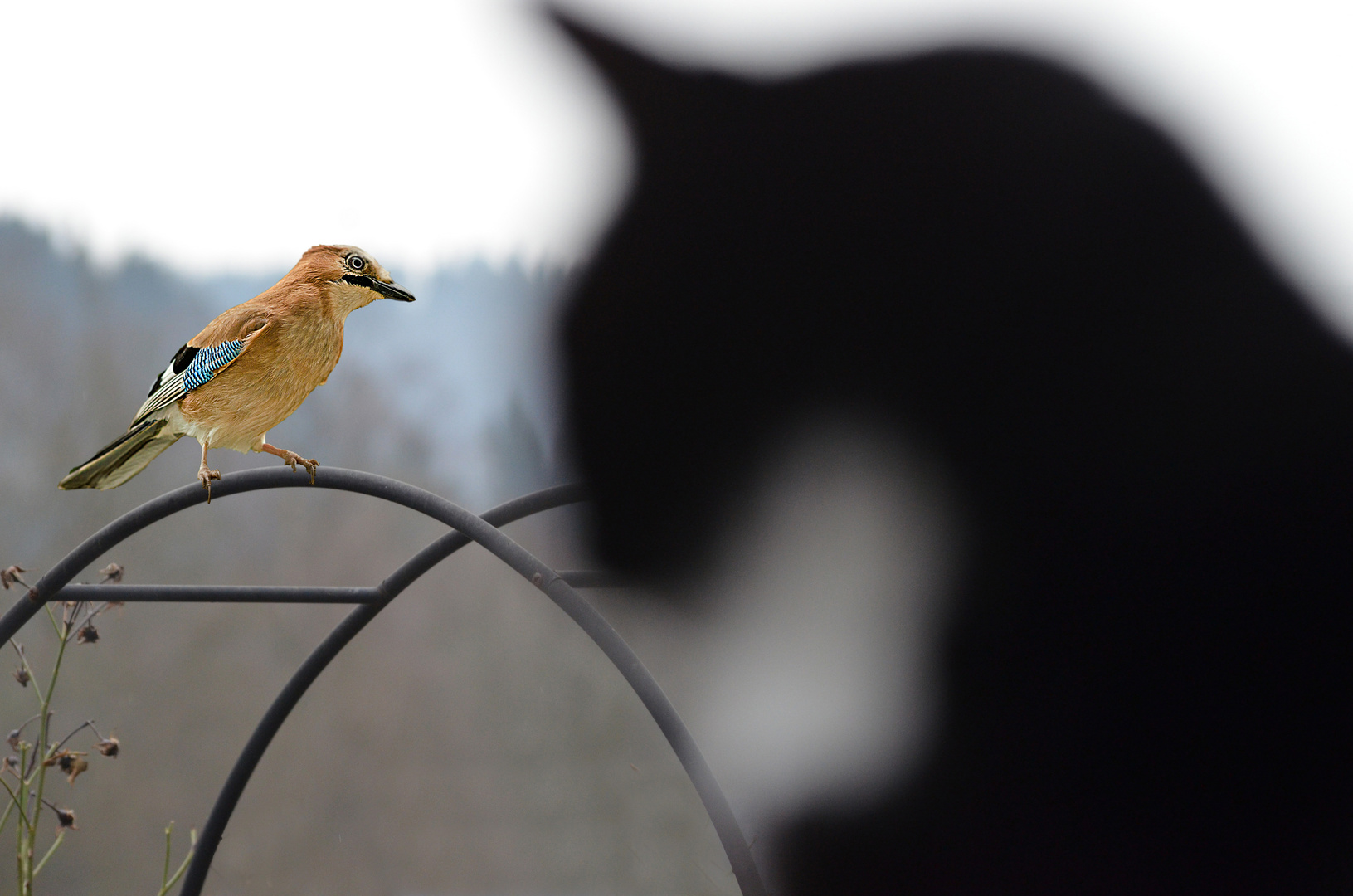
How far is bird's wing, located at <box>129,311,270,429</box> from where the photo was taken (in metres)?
0.49

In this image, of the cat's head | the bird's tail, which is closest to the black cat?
the cat's head

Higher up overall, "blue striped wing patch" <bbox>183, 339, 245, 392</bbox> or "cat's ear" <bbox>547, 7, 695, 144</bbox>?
"cat's ear" <bbox>547, 7, 695, 144</bbox>

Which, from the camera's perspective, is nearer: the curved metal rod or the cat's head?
the cat's head

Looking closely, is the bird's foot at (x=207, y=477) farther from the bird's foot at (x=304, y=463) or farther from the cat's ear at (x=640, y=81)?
the cat's ear at (x=640, y=81)

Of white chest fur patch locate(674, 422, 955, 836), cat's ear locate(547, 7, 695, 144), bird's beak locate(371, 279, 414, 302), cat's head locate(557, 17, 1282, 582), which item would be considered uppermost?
cat's ear locate(547, 7, 695, 144)

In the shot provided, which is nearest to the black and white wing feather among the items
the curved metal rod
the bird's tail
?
the bird's tail

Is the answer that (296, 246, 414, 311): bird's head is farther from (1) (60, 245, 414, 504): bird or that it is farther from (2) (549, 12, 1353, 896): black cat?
(2) (549, 12, 1353, 896): black cat

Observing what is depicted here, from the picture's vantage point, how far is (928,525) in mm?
385

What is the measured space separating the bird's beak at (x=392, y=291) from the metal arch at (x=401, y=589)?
Result: 3.7 inches

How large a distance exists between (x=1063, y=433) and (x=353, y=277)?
1.17 feet

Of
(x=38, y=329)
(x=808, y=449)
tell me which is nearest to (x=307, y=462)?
(x=808, y=449)

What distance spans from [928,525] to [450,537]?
0.99 feet

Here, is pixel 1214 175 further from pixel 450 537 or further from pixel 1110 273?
pixel 450 537

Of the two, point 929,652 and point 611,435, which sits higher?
point 611,435
